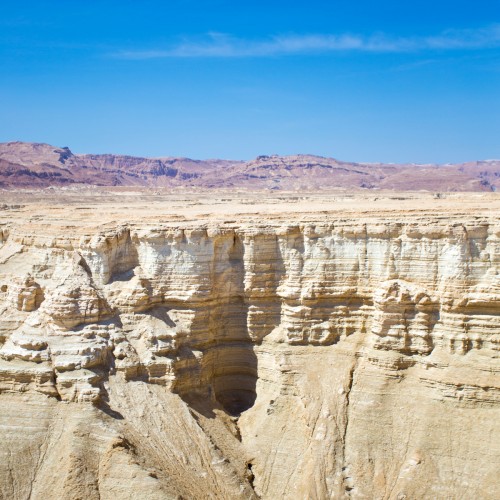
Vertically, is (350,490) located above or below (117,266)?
below

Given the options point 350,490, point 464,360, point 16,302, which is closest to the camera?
point 350,490

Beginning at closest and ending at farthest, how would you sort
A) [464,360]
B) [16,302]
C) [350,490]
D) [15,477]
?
[15,477]
[350,490]
[464,360]
[16,302]

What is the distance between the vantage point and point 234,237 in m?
34.4

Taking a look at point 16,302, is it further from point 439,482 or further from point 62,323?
point 439,482

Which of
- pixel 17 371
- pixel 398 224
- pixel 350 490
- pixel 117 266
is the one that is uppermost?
pixel 398 224

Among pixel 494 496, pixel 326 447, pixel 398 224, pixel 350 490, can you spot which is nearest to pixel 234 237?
pixel 398 224

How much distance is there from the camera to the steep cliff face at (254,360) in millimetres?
27422

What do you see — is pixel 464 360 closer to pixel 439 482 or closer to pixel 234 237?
pixel 439 482

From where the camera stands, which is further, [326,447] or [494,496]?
[326,447]

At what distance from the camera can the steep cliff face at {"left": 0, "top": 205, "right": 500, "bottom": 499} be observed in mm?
27422

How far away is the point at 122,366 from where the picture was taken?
30.4 meters

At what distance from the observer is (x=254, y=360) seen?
34.7m

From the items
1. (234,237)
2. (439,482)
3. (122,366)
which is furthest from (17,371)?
(439,482)

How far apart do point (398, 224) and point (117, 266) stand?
48.0ft
